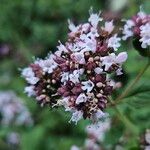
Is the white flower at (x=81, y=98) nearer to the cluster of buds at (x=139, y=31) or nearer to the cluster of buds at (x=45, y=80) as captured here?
the cluster of buds at (x=45, y=80)

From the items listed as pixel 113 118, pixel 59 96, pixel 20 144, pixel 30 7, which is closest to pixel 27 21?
pixel 30 7

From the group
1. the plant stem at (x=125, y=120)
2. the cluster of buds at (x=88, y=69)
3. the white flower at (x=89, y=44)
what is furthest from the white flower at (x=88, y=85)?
the plant stem at (x=125, y=120)

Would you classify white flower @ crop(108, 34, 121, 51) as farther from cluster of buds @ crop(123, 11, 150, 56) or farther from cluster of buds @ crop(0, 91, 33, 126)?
cluster of buds @ crop(0, 91, 33, 126)

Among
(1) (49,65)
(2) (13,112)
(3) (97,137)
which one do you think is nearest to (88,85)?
(1) (49,65)

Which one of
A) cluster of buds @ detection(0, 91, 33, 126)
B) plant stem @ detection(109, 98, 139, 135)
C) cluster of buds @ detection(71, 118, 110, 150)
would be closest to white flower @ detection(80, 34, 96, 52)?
plant stem @ detection(109, 98, 139, 135)

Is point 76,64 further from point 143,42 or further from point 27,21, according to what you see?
point 27,21

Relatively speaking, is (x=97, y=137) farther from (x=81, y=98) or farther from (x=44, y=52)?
(x=44, y=52)
